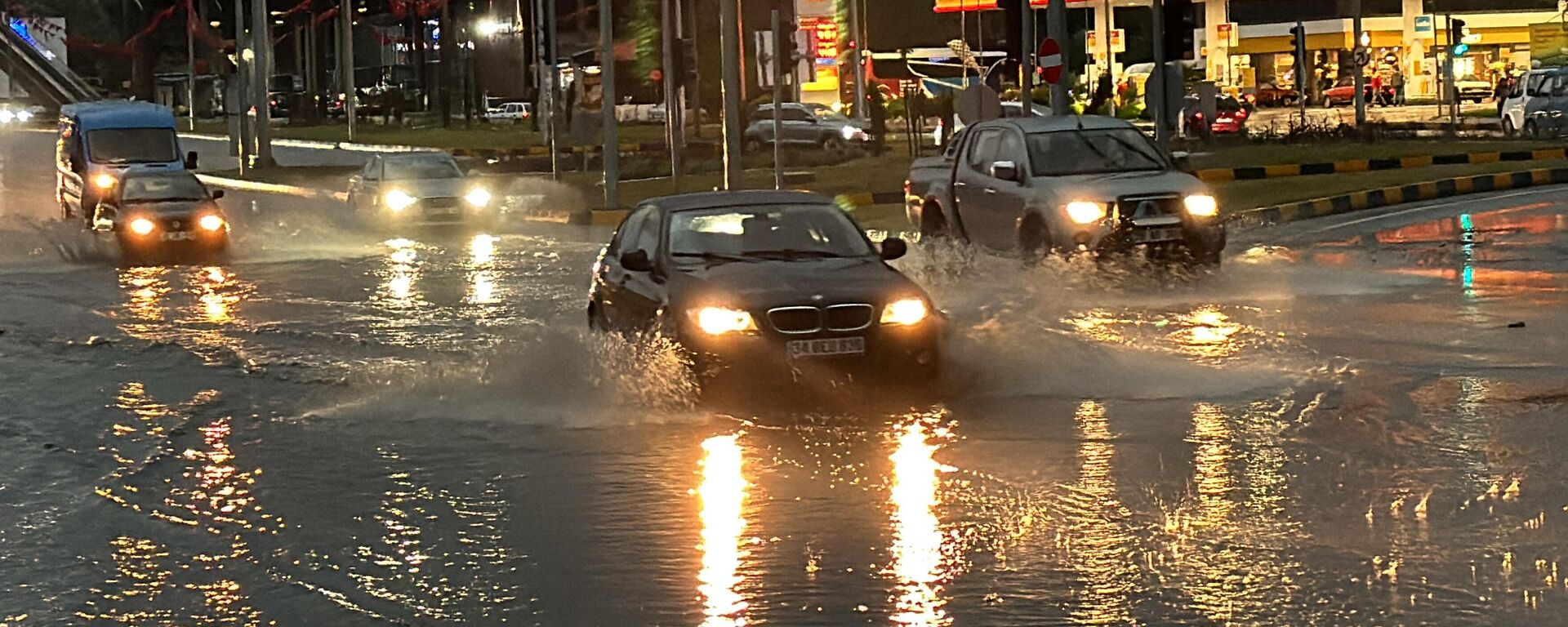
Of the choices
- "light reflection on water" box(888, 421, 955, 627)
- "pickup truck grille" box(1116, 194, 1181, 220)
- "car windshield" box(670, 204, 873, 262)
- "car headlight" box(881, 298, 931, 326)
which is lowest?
"light reflection on water" box(888, 421, 955, 627)

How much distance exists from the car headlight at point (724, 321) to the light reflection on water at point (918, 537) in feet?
4.32

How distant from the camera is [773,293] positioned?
12.3 meters

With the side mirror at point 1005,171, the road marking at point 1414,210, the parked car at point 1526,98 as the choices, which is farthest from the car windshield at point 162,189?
the parked car at point 1526,98

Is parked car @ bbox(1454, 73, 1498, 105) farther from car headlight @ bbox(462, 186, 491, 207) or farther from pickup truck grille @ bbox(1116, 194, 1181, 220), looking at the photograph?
pickup truck grille @ bbox(1116, 194, 1181, 220)

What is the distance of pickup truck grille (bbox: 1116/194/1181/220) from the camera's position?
760 inches

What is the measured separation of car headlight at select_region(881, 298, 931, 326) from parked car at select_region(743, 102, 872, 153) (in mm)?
45376

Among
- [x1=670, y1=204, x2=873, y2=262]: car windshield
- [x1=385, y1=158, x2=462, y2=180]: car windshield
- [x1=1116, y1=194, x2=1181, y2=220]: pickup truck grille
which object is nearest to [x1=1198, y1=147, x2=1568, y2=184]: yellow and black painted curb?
[x1=385, y1=158, x2=462, y2=180]: car windshield

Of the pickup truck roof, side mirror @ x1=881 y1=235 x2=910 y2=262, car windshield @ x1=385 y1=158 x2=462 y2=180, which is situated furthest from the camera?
car windshield @ x1=385 y1=158 x2=462 y2=180

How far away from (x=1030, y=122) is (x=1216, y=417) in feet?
31.7

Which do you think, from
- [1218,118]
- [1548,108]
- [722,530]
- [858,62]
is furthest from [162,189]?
[858,62]

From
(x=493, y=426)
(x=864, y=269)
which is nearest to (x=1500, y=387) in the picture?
(x=864, y=269)

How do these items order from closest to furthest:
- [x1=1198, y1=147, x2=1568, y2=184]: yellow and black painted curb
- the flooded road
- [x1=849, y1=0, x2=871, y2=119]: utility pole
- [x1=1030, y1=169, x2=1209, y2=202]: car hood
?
the flooded road < [x1=1030, y1=169, x2=1209, y2=202]: car hood < [x1=1198, y1=147, x2=1568, y2=184]: yellow and black painted curb < [x1=849, y1=0, x2=871, y2=119]: utility pole

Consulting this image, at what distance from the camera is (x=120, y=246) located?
2783 cm

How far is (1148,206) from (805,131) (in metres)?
41.1
